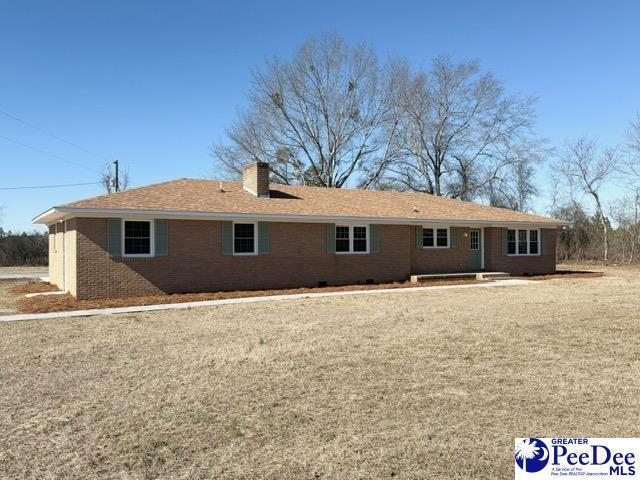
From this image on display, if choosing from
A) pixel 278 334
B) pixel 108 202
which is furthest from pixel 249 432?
pixel 108 202

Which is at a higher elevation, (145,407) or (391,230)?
(391,230)

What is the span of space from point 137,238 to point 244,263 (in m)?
3.67

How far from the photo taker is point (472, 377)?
6.46m

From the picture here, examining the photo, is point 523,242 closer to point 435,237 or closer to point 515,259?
point 515,259

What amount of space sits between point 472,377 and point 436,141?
35.9 m

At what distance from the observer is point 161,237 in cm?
1600

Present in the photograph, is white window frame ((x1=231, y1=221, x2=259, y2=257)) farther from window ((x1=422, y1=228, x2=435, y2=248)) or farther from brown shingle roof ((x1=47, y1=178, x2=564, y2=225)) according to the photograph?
window ((x1=422, y1=228, x2=435, y2=248))

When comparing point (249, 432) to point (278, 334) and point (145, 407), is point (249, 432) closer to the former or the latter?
point (145, 407)

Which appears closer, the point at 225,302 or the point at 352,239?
the point at 225,302

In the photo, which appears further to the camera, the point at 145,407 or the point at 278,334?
the point at 278,334

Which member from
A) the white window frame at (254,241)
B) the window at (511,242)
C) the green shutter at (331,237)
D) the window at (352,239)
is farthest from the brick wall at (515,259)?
the white window frame at (254,241)

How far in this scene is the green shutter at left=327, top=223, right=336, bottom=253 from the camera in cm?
1933

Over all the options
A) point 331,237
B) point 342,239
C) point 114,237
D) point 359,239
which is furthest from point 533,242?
point 114,237

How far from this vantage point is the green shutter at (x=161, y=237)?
15938 mm
